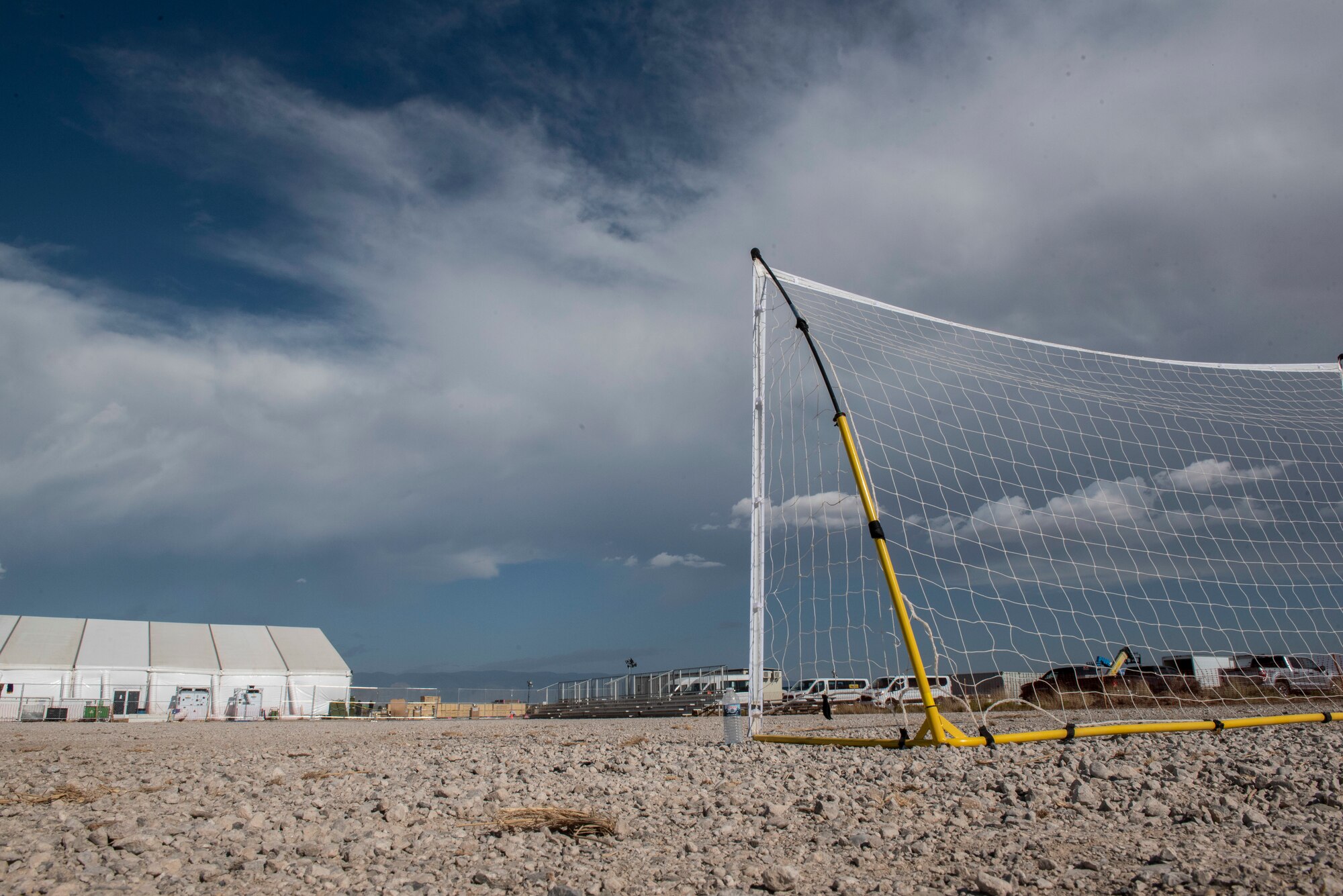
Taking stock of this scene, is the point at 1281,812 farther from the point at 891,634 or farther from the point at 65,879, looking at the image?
the point at 65,879

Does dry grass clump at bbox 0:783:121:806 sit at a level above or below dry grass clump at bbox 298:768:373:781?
above

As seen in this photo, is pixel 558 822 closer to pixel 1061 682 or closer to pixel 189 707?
pixel 1061 682

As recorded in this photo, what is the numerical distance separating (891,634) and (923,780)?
79.8 inches

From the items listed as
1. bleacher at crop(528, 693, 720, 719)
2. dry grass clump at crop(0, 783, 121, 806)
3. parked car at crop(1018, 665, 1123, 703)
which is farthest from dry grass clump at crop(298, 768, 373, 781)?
bleacher at crop(528, 693, 720, 719)

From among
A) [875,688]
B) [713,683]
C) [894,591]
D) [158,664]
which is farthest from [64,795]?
[158,664]

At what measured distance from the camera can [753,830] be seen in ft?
11.3

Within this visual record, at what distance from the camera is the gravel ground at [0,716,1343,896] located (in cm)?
275

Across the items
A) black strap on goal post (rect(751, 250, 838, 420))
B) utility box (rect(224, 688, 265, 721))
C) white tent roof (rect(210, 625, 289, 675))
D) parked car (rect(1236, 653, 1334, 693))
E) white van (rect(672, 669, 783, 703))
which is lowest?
utility box (rect(224, 688, 265, 721))

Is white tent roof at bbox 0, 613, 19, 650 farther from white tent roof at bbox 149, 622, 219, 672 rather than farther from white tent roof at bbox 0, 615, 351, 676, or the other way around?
white tent roof at bbox 149, 622, 219, 672

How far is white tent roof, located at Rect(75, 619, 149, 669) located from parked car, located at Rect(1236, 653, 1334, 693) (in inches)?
1682

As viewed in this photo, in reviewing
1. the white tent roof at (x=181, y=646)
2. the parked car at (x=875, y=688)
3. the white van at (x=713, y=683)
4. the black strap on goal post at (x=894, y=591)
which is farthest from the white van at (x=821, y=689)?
the white tent roof at (x=181, y=646)

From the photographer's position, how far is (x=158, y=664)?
36906mm

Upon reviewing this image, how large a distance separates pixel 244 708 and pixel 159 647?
10.1 meters

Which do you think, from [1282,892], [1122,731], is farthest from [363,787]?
[1122,731]
